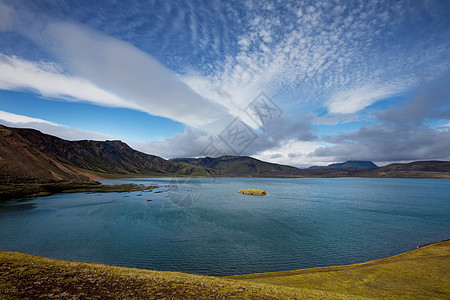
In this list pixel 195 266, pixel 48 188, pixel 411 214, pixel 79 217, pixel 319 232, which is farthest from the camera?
pixel 48 188

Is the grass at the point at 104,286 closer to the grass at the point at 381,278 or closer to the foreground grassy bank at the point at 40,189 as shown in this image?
the grass at the point at 381,278

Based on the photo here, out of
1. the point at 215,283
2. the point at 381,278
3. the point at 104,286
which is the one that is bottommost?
the point at 381,278

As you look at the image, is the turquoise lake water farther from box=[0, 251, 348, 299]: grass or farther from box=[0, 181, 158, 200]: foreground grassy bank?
box=[0, 181, 158, 200]: foreground grassy bank

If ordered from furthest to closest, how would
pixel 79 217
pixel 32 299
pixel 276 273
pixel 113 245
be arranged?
pixel 79 217
pixel 113 245
pixel 276 273
pixel 32 299

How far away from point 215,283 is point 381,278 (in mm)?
17067

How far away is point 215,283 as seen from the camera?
48.5ft

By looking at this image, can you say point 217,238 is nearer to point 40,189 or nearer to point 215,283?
point 215,283

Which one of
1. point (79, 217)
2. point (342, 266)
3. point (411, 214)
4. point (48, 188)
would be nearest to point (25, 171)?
point (48, 188)

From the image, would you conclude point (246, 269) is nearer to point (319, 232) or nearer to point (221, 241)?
point (221, 241)

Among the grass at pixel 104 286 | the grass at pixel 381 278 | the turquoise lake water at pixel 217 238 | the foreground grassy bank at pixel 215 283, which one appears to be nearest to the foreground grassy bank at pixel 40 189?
the turquoise lake water at pixel 217 238

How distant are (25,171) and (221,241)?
14949 centimetres

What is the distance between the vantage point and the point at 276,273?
21531 millimetres

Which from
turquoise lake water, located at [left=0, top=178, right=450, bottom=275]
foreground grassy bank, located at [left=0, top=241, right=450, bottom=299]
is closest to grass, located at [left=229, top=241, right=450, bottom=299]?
foreground grassy bank, located at [left=0, top=241, right=450, bottom=299]

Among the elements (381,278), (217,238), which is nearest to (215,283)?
(381,278)
